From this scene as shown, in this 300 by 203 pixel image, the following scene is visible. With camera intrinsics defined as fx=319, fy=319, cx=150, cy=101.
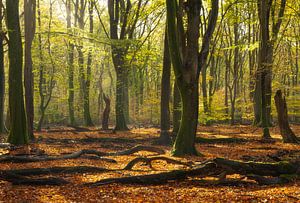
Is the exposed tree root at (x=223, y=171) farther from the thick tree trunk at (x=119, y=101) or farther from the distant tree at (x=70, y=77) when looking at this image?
the distant tree at (x=70, y=77)

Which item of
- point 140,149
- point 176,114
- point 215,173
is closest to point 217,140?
point 176,114

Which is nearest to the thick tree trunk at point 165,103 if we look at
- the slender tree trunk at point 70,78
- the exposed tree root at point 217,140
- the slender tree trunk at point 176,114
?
the slender tree trunk at point 176,114

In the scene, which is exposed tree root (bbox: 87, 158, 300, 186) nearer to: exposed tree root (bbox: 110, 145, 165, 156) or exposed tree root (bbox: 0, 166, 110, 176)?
exposed tree root (bbox: 0, 166, 110, 176)

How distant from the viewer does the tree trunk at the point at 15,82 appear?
13.1 metres

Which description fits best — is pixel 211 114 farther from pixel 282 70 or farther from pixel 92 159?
pixel 92 159

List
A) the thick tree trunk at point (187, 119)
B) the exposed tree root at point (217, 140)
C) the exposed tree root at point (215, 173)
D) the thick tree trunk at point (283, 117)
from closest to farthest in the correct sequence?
the exposed tree root at point (215, 173), the thick tree trunk at point (187, 119), the thick tree trunk at point (283, 117), the exposed tree root at point (217, 140)

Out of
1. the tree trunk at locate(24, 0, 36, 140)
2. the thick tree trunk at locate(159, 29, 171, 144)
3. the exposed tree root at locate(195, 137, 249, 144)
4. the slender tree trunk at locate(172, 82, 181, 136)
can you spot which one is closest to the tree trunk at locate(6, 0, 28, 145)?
the tree trunk at locate(24, 0, 36, 140)

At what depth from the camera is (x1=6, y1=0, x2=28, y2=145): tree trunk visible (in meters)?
13.1

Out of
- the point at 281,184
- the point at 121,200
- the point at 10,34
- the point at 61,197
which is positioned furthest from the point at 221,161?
the point at 10,34

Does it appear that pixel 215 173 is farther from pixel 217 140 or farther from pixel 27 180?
pixel 217 140

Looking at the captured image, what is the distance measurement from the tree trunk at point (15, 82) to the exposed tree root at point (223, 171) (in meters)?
7.45

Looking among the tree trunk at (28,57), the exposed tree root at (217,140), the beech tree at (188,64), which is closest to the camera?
the beech tree at (188,64)

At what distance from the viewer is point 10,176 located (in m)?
7.23

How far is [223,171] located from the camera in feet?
23.4
